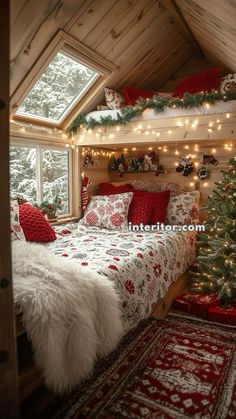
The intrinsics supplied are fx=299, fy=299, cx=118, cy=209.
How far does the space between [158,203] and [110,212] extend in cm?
55

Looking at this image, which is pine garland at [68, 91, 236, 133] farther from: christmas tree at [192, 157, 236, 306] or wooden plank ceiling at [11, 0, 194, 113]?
christmas tree at [192, 157, 236, 306]

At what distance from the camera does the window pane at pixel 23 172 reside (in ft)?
9.47

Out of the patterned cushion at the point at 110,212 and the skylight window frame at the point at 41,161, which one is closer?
the skylight window frame at the point at 41,161

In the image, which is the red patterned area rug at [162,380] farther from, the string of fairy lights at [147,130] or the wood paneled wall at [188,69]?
the wood paneled wall at [188,69]

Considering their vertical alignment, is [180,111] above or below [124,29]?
below

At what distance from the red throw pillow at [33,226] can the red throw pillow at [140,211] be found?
0.97 meters

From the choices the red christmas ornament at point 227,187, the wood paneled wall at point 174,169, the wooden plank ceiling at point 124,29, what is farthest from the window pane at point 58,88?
the red christmas ornament at point 227,187

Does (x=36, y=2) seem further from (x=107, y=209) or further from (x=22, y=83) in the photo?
(x=107, y=209)

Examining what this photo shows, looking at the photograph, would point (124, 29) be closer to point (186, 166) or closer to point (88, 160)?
point (88, 160)

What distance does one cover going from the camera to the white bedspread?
2691 mm

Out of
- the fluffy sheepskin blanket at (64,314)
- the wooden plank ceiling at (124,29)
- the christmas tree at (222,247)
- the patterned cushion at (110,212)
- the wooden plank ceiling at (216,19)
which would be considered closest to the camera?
the fluffy sheepskin blanket at (64,314)

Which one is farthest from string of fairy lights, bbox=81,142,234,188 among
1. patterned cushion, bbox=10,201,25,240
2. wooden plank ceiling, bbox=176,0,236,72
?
patterned cushion, bbox=10,201,25,240

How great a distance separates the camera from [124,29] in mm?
2557

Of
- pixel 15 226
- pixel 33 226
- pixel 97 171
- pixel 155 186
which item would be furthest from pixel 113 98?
pixel 15 226
